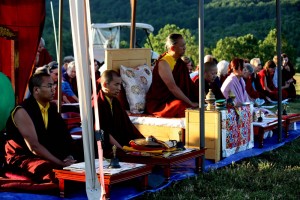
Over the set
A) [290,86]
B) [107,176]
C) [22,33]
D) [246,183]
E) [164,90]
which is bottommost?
[246,183]

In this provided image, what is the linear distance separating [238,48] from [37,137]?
2302 cm

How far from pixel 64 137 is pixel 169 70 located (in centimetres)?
241

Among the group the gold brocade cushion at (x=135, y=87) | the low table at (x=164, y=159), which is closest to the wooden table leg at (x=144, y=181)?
the low table at (x=164, y=159)

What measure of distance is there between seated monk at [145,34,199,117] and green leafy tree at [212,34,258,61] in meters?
19.7

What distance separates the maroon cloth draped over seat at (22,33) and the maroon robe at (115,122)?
155cm

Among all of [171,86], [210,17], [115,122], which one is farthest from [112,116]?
[210,17]

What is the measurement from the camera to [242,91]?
861 cm

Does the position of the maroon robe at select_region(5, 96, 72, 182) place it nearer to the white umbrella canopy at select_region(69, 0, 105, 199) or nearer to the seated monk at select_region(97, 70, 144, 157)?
the seated monk at select_region(97, 70, 144, 157)

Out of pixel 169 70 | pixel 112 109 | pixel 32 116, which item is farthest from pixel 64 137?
pixel 169 70

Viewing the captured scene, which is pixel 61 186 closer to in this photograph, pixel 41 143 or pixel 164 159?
→ pixel 41 143

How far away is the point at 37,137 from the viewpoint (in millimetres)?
5152

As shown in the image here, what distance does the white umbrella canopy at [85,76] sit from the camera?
4.17 metres

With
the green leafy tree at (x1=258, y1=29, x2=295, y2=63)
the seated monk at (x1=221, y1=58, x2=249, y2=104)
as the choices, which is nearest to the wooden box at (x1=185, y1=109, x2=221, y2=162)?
the seated monk at (x1=221, y1=58, x2=249, y2=104)

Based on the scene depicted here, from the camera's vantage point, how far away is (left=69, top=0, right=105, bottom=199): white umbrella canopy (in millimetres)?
4168
